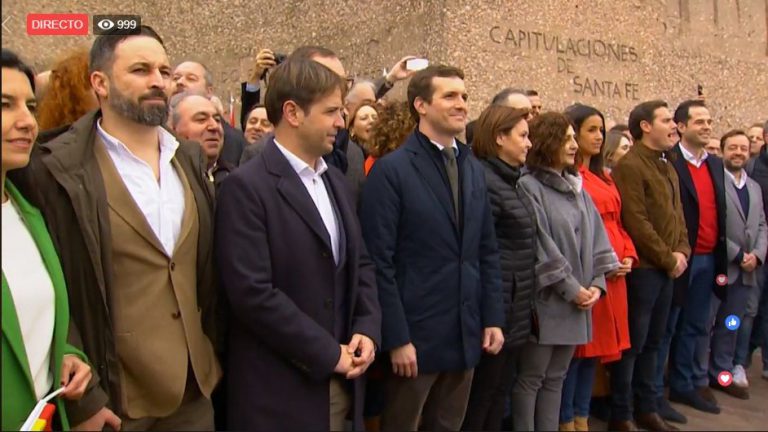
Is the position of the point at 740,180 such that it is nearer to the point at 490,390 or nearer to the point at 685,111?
the point at 685,111

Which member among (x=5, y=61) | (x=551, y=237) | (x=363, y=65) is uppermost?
(x=363, y=65)

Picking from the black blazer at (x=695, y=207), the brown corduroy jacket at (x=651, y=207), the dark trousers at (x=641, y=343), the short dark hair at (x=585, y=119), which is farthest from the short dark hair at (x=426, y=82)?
the black blazer at (x=695, y=207)

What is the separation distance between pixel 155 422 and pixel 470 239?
4.36 ft

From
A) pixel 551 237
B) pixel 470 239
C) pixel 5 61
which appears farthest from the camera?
pixel 551 237

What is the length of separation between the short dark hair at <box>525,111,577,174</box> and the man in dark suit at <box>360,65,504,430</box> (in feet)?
2.13

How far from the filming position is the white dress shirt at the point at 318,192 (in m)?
2.45

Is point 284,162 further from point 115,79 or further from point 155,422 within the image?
point 155,422

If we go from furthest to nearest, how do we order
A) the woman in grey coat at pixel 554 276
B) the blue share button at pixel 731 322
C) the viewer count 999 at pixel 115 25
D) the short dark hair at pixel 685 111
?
the blue share button at pixel 731 322
the short dark hair at pixel 685 111
the woman in grey coat at pixel 554 276
the viewer count 999 at pixel 115 25

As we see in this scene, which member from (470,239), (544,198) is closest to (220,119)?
(470,239)

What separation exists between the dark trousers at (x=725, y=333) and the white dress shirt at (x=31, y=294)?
4501 millimetres

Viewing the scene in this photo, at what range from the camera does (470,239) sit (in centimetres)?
290

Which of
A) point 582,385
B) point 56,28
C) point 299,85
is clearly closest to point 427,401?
point 582,385

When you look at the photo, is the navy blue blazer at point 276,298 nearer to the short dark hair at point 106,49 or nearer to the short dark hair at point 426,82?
the short dark hair at point 106,49

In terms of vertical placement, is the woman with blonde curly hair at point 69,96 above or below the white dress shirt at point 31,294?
above
